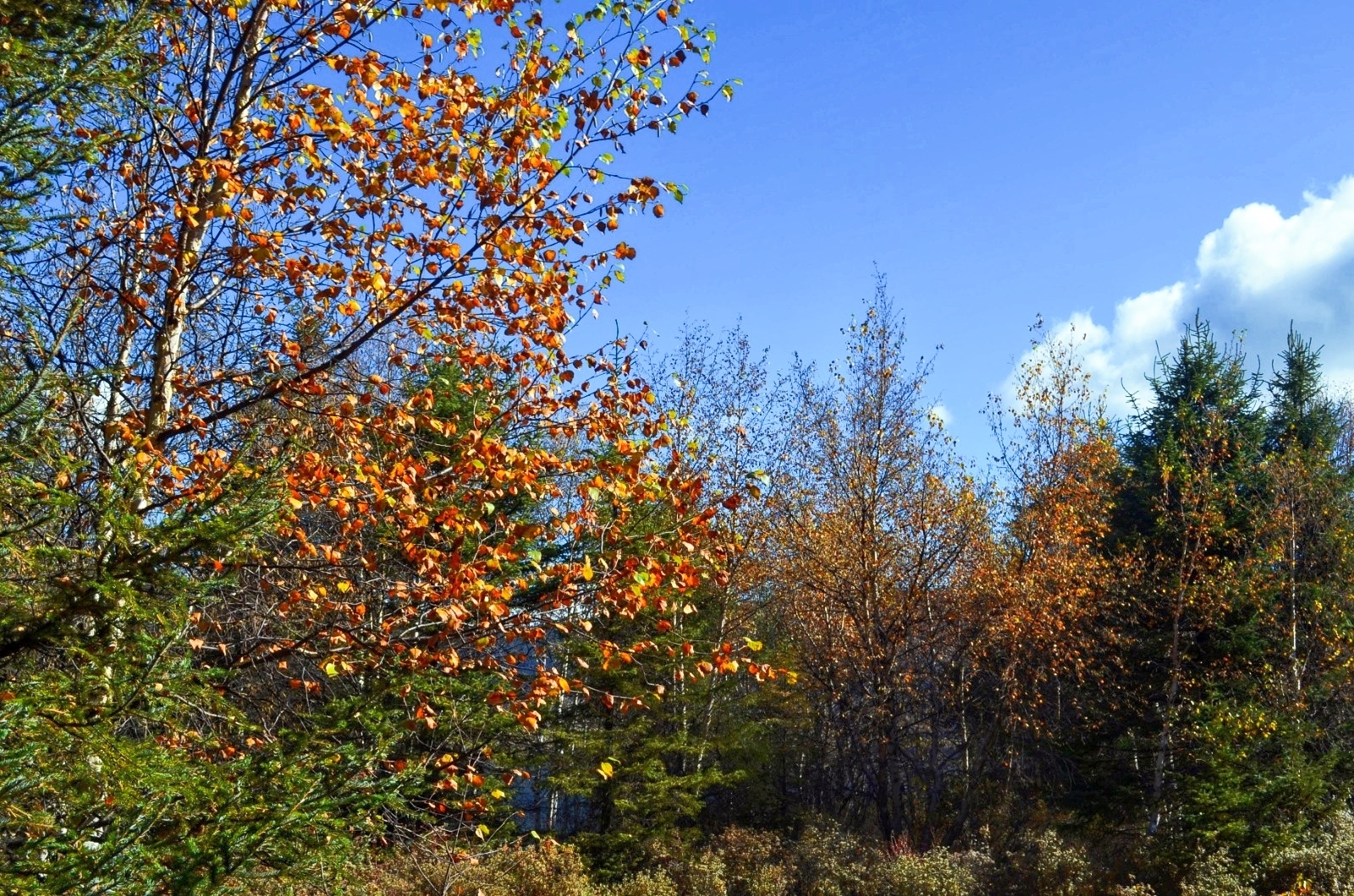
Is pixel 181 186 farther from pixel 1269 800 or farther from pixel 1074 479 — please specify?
pixel 1074 479

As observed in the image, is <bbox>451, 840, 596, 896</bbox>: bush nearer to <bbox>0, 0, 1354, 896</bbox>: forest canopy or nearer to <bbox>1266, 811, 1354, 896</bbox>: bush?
<bbox>0, 0, 1354, 896</bbox>: forest canopy

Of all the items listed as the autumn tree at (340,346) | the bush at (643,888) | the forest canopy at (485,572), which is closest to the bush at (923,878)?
the forest canopy at (485,572)

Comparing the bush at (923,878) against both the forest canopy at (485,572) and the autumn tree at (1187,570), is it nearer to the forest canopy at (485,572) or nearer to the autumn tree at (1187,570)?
the forest canopy at (485,572)

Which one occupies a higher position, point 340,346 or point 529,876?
point 340,346

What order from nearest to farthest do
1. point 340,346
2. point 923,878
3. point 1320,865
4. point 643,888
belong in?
point 340,346 → point 1320,865 → point 923,878 → point 643,888

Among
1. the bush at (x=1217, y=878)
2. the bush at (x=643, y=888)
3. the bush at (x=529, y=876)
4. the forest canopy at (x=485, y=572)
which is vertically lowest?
the bush at (x=643, y=888)

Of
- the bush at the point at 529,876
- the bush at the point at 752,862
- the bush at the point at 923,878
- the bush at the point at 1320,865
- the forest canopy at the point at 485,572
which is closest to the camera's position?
the forest canopy at the point at 485,572

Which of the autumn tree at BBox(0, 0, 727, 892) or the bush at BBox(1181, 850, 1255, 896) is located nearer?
the autumn tree at BBox(0, 0, 727, 892)

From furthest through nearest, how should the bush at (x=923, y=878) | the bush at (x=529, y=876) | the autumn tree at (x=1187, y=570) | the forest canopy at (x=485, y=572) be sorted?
1. the autumn tree at (x=1187, y=570)
2. the bush at (x=923, y=878)
3. the bush at (x=529, y=876)
4. the forest canopy at (x=485, y=572)

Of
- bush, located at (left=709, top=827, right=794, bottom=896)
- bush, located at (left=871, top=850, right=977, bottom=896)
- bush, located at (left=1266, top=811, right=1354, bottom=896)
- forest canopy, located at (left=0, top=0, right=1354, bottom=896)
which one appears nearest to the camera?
forest canopy, located at (left=0, top=0, right=1354, bottom=896)

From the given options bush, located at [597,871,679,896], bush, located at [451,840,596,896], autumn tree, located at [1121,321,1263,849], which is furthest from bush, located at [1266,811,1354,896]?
bush, located at [451,840,596,896]

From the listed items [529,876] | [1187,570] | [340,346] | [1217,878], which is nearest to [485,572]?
[340,346]

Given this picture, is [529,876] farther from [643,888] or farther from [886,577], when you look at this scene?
[886,577]

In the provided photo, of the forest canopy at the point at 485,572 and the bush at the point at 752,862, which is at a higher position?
the forest canopy at the point at 485,572
